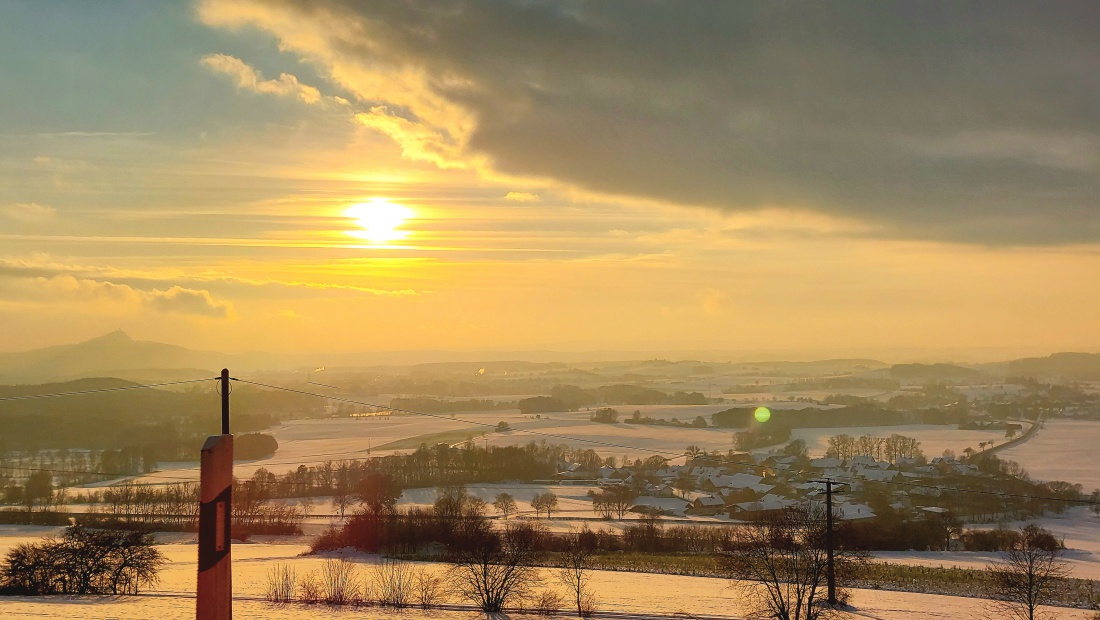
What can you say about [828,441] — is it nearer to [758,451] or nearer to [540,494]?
[758,451]

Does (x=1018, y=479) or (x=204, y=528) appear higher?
(x=204, y=528)

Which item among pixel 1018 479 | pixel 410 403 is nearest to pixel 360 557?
pixel 1018 479

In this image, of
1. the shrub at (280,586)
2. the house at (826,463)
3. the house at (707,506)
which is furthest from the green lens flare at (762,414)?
the shrub at (280,586)

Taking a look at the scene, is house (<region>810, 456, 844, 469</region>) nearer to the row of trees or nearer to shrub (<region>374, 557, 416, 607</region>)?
the row of trees

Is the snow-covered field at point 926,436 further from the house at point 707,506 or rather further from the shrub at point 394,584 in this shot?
the shrub at point 394,584

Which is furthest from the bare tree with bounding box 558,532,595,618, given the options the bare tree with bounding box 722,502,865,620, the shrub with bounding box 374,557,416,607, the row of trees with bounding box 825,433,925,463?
the row of trees with bounding box 825,433,925,463

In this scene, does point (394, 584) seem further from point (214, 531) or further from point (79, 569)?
point (214, 531)
